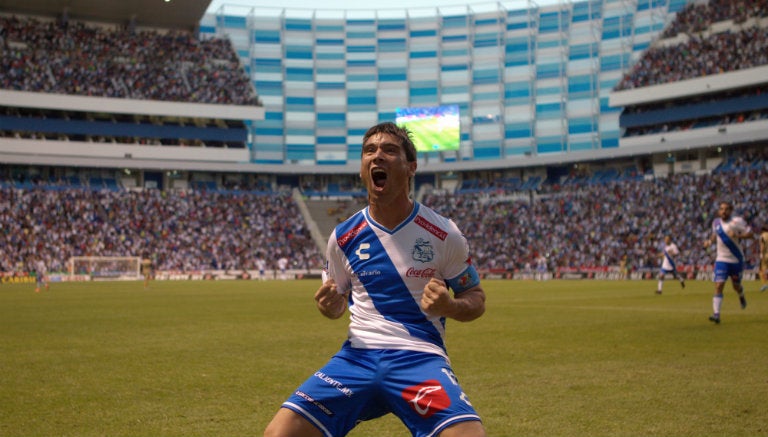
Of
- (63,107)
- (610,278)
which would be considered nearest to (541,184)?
(610,278)

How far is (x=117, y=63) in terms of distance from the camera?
256ft

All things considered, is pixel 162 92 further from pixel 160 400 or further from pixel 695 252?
pixel 160 400

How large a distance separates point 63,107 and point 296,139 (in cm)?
2804

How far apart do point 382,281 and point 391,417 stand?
408cm

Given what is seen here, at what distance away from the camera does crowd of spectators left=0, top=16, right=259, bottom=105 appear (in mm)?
74000

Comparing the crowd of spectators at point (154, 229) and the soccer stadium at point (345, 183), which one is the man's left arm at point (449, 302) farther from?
the crowd of spectators at point (154, 229)

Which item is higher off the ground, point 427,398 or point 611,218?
point 611,218

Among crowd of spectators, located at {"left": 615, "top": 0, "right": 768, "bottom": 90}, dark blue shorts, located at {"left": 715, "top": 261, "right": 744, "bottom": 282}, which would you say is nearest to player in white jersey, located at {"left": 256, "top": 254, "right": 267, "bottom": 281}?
crowd of spectators, located at {"left": 615, "top": 0, "right": 768, "bottom": 90}

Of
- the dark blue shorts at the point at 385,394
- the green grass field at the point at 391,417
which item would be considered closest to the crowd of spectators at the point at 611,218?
the green grass field at the point at 391,417

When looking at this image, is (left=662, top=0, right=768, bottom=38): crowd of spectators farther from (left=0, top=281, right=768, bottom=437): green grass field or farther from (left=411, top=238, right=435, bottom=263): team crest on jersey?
(left=411, top=238, right=435, bottom=263): team crest on jersey

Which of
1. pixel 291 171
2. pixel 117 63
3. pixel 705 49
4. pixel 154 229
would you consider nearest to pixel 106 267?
pixel 154 229

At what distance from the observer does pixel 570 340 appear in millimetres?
15180

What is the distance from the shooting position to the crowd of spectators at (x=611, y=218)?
190 ft

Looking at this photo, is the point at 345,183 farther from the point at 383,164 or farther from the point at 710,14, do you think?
the point at 383,164
